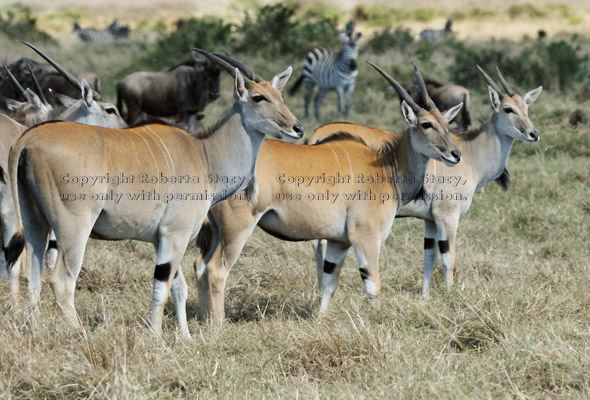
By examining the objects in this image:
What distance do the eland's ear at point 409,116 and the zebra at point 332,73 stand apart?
8814mm

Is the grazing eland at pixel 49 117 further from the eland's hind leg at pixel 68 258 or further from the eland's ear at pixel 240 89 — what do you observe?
the eland's ear at pixel 240 89

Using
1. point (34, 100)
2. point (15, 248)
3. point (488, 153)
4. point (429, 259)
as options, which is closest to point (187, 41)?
point (34, 100)

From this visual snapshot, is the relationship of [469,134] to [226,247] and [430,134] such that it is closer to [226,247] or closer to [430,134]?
[430,134]

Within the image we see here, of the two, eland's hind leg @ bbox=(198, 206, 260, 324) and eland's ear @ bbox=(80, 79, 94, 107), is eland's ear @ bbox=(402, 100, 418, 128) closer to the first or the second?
eland's hind leg @ bbox=(198, 206, 260, 324)

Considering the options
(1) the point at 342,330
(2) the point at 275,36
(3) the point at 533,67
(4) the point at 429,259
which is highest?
(2) the point at 275,36

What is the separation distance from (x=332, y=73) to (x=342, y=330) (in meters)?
11.5

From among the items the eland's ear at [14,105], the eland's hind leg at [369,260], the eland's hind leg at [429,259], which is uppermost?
the eland's ear at [14,105]

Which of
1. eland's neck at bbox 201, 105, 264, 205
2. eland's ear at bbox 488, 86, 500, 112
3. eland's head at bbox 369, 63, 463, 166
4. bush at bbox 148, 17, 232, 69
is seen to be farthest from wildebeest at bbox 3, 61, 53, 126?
bush at bbox 148, 17, 232, 69

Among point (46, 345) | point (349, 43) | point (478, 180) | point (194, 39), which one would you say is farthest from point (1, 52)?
point (46, 345)

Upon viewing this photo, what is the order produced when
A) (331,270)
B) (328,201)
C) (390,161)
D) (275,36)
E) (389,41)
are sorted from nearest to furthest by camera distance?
(328,201) < (331,270) < (390,161) < (275,36) < (389,41)

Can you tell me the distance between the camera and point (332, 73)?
50.7ft

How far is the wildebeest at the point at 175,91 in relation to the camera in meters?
12.6

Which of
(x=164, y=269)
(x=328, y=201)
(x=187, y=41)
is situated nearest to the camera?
(x=164, y=269)

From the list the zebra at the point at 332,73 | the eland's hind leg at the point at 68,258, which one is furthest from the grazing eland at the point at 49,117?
the zebra at the point at 332,73
